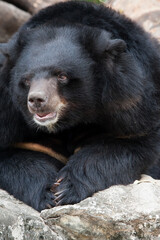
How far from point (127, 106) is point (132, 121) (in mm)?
167

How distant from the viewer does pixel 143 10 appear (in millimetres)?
9062

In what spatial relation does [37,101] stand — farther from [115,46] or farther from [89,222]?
[89,222]

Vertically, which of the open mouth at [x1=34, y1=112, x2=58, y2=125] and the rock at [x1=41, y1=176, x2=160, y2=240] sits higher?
the open mouth at [x1=34, y1=112, x2=58, y2=125]

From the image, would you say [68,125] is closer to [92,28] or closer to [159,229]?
[92,28]

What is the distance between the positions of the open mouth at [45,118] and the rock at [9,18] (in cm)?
611

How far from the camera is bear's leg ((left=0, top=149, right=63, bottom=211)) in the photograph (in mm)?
4891

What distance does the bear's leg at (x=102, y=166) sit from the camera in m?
4.80

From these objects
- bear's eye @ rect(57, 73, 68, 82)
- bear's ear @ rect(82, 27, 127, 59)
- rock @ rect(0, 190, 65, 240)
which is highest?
bear's ear @ rect(82, 27, 127, 59)

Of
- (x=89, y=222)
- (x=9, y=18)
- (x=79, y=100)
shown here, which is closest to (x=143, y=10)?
(x=9, y=18)

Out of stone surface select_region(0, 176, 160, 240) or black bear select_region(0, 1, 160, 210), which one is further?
black bear select_region(0, 1, 160, 210)

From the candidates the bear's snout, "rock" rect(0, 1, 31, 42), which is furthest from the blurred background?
the bear's snout

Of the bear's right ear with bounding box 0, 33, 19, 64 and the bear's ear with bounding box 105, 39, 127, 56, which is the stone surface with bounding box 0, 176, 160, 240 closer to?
the bear's ear with bounding box 105, 39, 127, 56

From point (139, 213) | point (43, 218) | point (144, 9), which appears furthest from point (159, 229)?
point (144, 9)

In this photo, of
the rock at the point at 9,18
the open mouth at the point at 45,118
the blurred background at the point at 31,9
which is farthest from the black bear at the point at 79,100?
the rock at the point at 9,18
